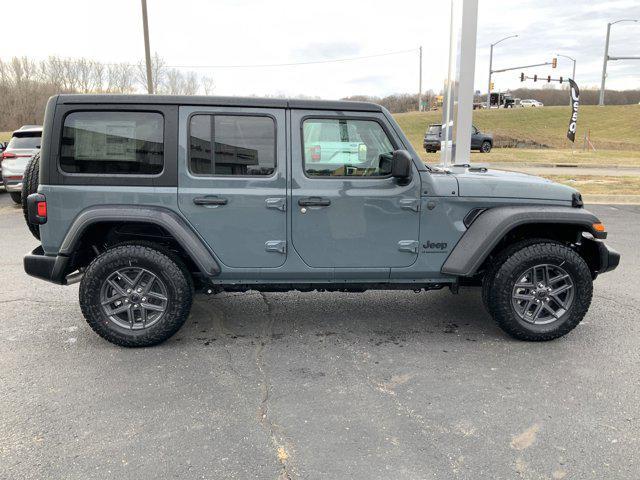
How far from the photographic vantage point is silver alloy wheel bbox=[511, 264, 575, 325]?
12.9ft

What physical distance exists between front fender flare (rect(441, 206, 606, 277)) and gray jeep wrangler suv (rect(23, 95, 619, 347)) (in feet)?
0.03

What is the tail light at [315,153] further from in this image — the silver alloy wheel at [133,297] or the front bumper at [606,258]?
the front bumper at [606,258]

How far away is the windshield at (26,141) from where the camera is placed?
1102cm

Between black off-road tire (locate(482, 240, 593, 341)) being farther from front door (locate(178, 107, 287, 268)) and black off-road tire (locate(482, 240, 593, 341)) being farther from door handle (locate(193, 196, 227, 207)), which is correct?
door handle (locate(193, 196, 227, 207))

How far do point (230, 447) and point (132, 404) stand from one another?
0.80 meters

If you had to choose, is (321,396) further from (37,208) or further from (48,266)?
(37,208)

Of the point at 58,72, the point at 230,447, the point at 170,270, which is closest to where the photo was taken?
the point at 230,447

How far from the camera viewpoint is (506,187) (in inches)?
155

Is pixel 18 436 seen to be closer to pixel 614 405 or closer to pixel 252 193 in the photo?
pixel 252 193

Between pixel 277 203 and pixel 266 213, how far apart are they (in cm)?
11

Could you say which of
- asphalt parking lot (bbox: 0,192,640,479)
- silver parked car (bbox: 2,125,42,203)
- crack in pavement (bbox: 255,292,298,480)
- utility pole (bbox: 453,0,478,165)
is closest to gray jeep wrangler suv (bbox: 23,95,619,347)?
asphalt parking lot (bbox: 0,192,640,479)

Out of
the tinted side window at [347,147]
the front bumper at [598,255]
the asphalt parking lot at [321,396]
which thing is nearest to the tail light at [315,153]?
the tinted side window at [347,147]

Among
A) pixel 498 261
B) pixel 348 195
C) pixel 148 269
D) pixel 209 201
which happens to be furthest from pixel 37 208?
pixel 498 261

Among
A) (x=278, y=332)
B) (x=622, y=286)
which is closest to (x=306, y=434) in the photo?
(x=278, y=332)
